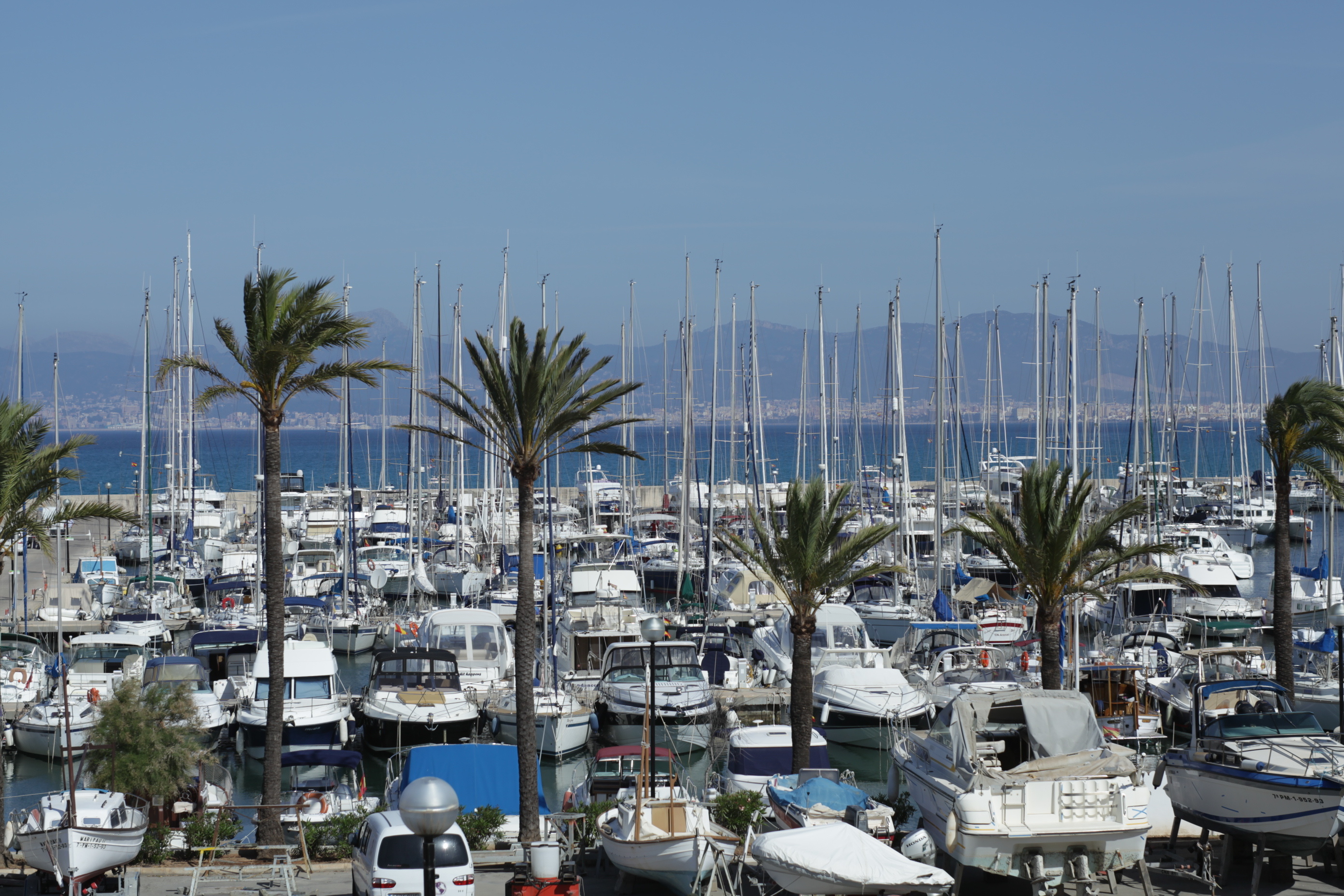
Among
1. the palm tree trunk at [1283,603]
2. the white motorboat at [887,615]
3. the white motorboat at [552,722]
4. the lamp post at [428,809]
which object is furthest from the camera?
the white motorboat at [887,615]

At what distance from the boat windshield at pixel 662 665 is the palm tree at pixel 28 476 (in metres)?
14.0

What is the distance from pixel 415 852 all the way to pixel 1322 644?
28.0 meters

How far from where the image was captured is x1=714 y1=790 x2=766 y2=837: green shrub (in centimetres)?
1967

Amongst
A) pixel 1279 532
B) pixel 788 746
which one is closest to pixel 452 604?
pixel 788 746

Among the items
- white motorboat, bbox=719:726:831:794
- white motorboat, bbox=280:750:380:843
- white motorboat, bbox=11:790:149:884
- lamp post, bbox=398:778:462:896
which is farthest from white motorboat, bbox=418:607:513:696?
lamp post, bbox=398:778:462:896

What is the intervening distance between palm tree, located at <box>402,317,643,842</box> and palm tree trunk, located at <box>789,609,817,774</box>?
13.6 feet

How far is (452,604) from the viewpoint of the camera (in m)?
42.8

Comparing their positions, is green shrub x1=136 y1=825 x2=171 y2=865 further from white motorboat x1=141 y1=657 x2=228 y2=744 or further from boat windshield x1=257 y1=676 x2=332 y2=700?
boat windshield x1=257 y1=676 x2=332 y2=700

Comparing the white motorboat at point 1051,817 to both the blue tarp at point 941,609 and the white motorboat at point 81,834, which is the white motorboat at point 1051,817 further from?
the blue tarp at point 941,609

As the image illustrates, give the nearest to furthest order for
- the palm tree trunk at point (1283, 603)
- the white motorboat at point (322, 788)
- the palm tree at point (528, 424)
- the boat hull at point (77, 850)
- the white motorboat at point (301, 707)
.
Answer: the boat hull at point (77, 850) → the palm tree at point (528, 424) → the white motorboat at point (322, 788) → the palm tree trunk at point (1283, 603) → the white motorboat at point (301, 707)

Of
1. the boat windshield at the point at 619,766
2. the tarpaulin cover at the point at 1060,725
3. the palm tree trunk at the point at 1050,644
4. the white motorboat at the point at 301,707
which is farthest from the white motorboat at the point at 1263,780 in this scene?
the white motorboat at the point at 301,707

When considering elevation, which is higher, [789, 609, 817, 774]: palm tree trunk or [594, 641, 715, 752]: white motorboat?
[789, 609, 817, 774]: palm tree trunk

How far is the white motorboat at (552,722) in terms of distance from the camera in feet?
98.4

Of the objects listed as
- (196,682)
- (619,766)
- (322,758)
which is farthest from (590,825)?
(196,682)
